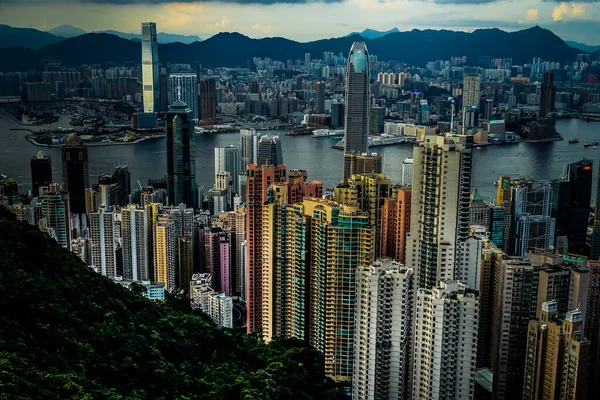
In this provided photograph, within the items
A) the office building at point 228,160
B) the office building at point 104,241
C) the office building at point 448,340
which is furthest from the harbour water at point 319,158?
the office building at point 448,340

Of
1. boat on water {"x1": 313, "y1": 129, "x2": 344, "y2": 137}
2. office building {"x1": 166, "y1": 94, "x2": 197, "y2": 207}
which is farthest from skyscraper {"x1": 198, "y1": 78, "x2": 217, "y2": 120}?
office building {"x1": 166, "y1": 94, "x2": 197, "y2": 207}

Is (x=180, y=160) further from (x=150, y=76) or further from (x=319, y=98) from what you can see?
(x=319, y=98)

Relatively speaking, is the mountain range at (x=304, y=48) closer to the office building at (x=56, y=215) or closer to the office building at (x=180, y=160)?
the office building at (x=180, y=160)

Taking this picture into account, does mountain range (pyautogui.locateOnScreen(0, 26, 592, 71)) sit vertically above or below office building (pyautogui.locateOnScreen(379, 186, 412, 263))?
above

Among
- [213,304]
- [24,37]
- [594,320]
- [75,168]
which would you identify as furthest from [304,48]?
[594,320]

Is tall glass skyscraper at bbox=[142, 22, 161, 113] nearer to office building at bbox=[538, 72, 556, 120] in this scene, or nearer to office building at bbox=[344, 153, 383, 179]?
office building at bbox=[344, 153, 383, 179]
